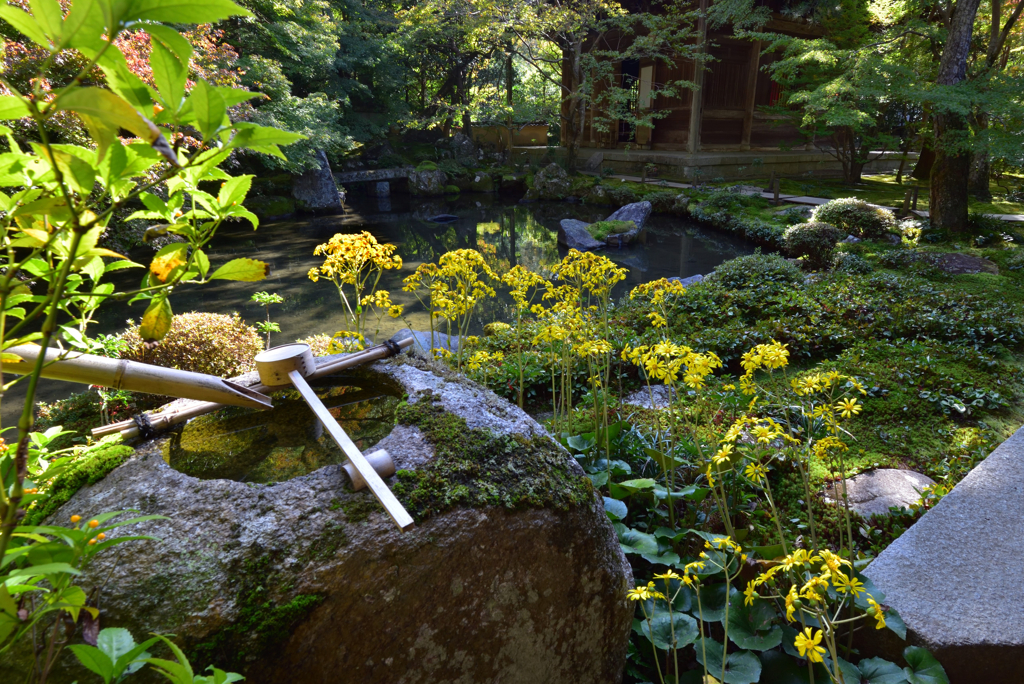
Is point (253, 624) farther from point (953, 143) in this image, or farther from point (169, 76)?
point (953, 143)

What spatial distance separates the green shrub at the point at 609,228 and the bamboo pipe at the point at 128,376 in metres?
11.5

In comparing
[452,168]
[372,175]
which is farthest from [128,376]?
[452,168]

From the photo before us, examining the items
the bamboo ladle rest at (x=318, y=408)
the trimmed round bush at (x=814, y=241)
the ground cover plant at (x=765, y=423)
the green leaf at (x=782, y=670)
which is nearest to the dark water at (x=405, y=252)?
the trimmed round bush at (x=814, y=241)

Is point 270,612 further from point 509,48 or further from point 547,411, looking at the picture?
point 509,48

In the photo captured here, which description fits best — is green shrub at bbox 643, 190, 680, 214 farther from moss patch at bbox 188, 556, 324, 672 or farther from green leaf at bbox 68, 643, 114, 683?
green leaf at bbox 68, 643, 114, 683

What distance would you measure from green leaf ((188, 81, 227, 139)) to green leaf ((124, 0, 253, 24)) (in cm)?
6

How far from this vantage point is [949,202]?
9.62 meters

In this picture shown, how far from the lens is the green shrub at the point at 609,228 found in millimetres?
12461

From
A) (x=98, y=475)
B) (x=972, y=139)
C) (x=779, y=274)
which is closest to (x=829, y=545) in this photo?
(x=98, y=475)

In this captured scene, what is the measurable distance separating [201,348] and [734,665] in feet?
12.2

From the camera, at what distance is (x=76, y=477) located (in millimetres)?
1418

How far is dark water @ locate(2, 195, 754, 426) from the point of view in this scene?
813 centimetres

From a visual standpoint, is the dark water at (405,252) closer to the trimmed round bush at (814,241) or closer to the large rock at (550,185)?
the large rock at (550,185)

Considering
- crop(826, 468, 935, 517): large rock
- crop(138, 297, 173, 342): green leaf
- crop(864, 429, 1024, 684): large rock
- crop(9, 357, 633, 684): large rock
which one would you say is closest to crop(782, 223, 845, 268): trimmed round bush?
crop(826, 468, 935, 517): large rock
